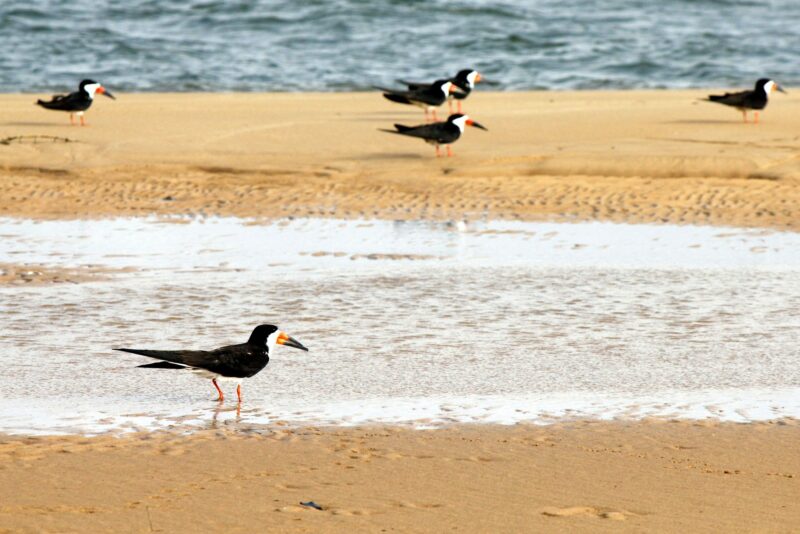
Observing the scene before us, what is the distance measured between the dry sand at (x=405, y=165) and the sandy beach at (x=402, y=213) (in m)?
Result: 0.05

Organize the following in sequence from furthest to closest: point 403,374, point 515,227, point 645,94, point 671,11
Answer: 1. point 671,11
2. point 645,94
3. point 515,227
4. point 403,374

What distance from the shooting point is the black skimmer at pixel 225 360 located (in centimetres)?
806

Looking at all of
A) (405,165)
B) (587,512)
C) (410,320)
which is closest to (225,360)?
Result: (410,320)

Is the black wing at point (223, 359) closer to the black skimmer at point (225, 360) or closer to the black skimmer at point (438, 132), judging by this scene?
the black skimmer at point (225, 360)

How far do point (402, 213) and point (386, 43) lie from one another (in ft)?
64.2

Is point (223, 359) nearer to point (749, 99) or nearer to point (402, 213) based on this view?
point (402, 213)

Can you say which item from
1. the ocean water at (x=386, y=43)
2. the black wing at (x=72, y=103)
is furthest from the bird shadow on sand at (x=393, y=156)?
the ocean water at (x=386, y=43)

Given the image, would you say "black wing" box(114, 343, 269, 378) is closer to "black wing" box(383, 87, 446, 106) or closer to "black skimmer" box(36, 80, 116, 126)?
"black skimmer" box(36, 80, 116, 126)

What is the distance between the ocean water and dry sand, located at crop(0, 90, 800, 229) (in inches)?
284

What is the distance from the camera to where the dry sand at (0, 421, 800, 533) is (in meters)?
6.04

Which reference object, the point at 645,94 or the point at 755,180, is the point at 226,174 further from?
the point at 645,94

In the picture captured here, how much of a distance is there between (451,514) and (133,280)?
6338 mm

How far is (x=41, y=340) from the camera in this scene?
9.70 m

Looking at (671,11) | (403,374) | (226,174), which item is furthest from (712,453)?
(671,11)
